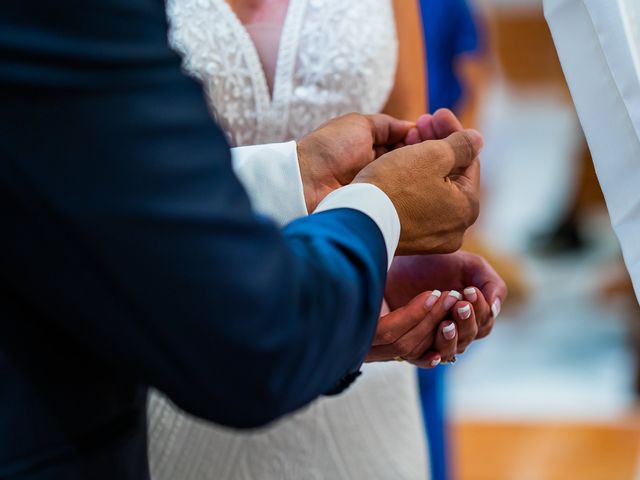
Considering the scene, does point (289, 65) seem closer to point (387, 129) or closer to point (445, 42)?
point (387, 129)

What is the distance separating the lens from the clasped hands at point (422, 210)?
Answer: 2.53 feet

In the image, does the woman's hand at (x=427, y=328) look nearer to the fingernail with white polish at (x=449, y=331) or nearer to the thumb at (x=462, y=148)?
the fingernail with white polish at (x=449, y=331)

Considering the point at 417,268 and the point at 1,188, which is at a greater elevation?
the point at 1,188

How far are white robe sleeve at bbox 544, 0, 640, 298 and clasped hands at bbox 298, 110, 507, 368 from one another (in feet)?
0.33

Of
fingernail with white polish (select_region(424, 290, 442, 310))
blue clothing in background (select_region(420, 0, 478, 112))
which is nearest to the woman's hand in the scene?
fingernail with white polish (select_region(424, 290, 442, 310))

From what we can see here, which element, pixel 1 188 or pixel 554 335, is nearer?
pixel 1 188

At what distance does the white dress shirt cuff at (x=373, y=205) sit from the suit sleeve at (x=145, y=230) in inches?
3.6

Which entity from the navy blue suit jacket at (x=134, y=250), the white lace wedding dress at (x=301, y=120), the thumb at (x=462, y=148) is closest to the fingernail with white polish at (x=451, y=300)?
the thumb at (x=462, y=148)

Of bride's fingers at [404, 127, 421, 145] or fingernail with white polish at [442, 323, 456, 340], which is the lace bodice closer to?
bride's fingers at [404, 127, 421, 145]

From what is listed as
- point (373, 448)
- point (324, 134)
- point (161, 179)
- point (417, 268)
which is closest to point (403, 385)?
point (373, 448)

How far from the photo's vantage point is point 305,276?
60cm

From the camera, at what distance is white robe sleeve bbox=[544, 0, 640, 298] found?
796 mm

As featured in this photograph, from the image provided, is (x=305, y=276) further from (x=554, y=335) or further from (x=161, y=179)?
(x=554, y=335)

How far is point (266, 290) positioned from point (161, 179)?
86mm
